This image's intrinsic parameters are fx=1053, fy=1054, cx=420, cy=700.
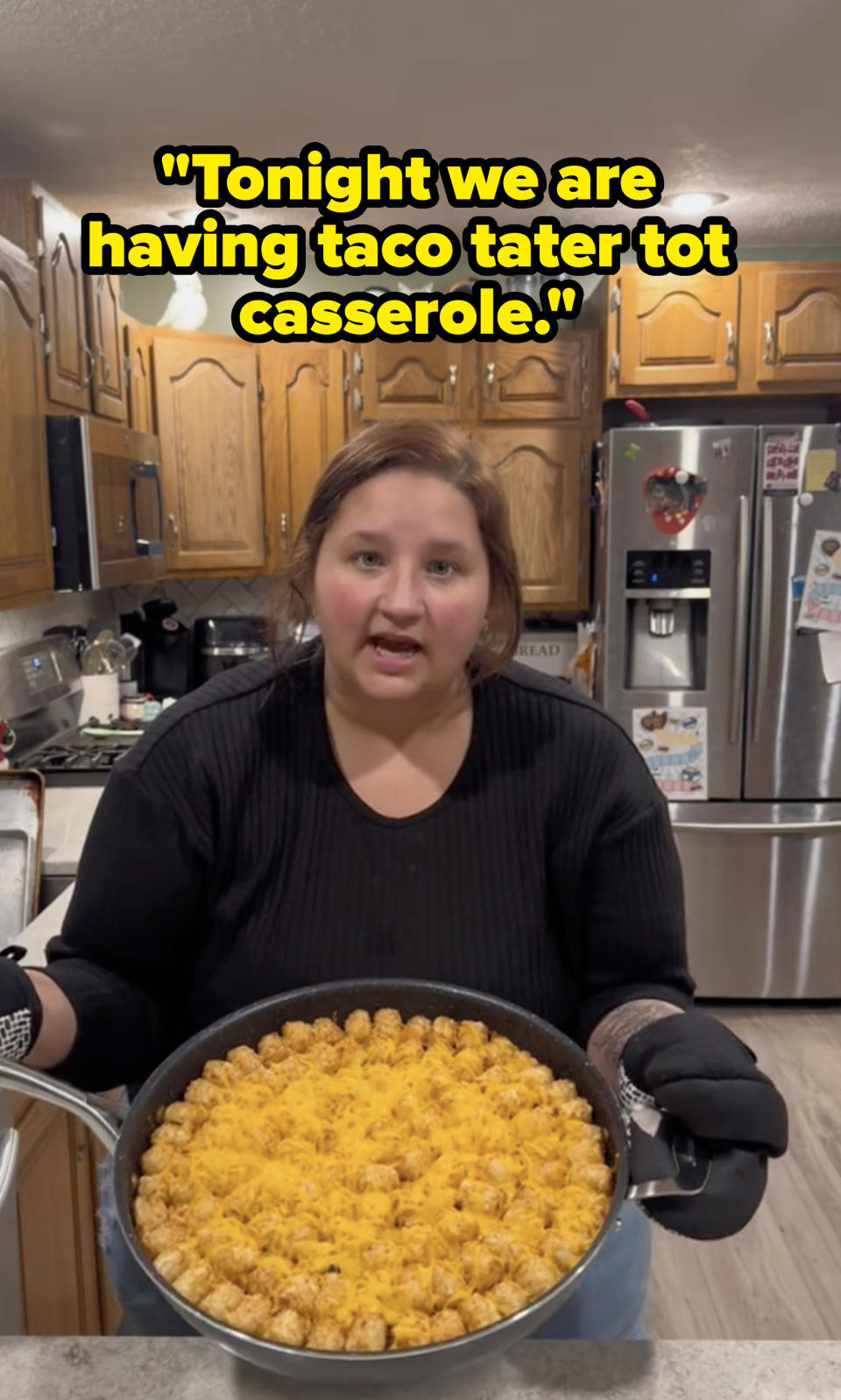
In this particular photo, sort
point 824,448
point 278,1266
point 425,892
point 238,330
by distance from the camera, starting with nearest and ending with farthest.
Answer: point 278,1266, point 425,892, point 824,448, point 238,330

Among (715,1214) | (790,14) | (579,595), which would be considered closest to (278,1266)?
(715,1214)

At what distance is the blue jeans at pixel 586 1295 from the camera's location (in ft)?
3.03

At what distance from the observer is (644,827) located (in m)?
1.04

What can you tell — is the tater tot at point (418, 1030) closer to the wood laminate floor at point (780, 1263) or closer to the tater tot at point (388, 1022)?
the tater tot at point (388, 1022)

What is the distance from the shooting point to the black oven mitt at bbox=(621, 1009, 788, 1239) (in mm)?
703

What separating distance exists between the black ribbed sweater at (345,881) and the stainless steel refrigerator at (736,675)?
2119mm

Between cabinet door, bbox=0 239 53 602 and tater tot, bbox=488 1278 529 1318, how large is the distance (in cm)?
176

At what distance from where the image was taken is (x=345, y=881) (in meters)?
1.03

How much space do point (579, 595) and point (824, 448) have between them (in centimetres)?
93

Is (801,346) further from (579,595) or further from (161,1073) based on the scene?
(161,1073)

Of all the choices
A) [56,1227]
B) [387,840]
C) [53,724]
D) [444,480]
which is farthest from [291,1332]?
[53,724]

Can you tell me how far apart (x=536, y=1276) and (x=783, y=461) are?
276 centimetres

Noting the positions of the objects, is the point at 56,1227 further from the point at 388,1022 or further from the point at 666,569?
the point at 666,569

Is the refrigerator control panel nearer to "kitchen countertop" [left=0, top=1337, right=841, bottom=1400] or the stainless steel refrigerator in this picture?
the stainless steel refrigerator
